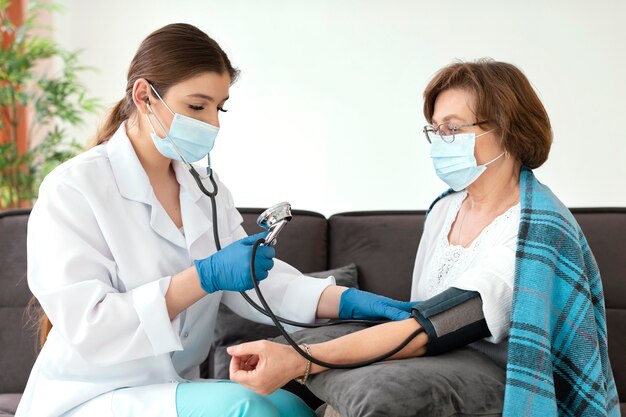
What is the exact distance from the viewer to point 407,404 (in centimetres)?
125

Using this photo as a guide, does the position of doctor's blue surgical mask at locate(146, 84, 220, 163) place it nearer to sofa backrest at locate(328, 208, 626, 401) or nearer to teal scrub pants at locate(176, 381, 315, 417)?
teal scrub pants at locate(176, 381, 315, 417)

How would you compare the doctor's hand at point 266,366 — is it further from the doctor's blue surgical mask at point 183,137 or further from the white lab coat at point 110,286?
the doctor's blue surgical mask at point 183,137

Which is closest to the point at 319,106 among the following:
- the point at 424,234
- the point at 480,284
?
the point at 424,234

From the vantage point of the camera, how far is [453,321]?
146 centimetres

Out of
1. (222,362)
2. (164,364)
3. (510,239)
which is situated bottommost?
(222,362)

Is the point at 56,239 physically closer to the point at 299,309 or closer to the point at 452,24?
the point at 299,309

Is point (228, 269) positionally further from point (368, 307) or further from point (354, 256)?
point (354, 256)

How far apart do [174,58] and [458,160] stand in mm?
712

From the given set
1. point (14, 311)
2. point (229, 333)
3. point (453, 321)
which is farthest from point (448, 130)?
point (14, 311)

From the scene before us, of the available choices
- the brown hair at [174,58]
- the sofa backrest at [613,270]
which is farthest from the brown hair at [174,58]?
the sofa backrest at [613,270]

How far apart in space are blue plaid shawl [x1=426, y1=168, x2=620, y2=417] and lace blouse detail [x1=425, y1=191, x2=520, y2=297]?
0.12 m

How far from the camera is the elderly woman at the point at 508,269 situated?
56.1 inches

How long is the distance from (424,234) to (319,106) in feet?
6.47

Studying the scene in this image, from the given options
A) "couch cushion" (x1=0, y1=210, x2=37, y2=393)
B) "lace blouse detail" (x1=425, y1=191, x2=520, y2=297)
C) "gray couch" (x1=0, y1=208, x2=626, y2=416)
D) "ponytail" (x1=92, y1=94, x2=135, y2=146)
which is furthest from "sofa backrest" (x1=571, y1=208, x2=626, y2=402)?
"couch cushion" (x1=0, y1=210, x2=37, y2=393)
